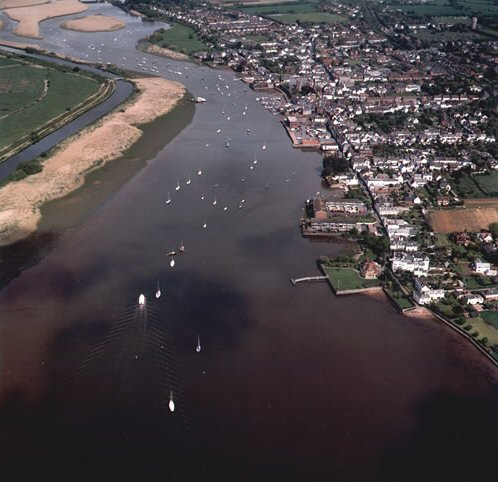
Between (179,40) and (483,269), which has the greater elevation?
(483,269)

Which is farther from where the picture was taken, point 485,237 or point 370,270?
point 485,237

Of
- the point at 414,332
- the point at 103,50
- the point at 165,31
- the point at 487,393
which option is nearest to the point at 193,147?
the point at 414,332

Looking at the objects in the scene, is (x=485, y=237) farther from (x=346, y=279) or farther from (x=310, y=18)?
(x=310, y=18)

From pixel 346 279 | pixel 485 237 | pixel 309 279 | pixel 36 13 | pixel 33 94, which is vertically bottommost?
pixel 36 13

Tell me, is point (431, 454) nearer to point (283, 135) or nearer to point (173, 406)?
point (173, 406)

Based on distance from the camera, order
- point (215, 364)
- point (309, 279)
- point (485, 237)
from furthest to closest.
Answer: point (485, 237) < point (309, 279) < point (215, 364)

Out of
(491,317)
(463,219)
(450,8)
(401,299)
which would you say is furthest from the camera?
(450,8)

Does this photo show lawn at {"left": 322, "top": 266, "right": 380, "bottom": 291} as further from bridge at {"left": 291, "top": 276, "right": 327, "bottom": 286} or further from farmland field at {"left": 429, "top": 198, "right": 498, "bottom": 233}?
farmland field at {"left": 429, "top": 198, "right": 498, "bottom": 233}

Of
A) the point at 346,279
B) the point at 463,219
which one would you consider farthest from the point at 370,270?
the point at 463,219
